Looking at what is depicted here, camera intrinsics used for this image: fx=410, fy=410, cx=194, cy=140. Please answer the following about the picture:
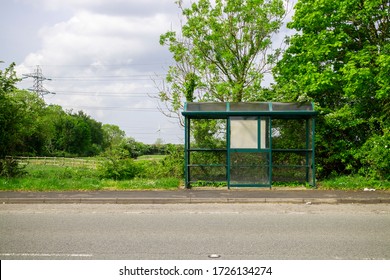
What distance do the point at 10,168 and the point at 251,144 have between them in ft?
30.8

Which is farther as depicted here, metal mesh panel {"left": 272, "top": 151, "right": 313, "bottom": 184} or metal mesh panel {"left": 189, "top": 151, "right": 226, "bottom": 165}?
metal mesh panel {"left": 189, "top": 151, "right": 226, "bottom": 165}

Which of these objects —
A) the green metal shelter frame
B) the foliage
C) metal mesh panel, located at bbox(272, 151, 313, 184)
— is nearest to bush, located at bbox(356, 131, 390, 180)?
metal mesh panel, located at bbox(272, 151, 313, 184)

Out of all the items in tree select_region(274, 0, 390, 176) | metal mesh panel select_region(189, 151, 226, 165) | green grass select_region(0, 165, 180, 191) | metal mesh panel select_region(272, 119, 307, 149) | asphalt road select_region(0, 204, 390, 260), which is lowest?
asphalt road select_region(0, 204, 390, 260)

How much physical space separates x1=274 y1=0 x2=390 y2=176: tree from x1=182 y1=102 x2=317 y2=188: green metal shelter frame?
4.36 feet

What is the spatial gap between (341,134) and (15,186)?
1245cm

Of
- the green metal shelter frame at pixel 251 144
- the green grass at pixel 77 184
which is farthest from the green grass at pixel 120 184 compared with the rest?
the green metal shelter frame at pixel 251 144

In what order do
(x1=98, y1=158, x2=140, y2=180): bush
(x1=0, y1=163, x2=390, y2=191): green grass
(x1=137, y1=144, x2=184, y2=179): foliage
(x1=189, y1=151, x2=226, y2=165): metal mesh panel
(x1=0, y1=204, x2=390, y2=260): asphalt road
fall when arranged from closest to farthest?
(x1=0, y1=204, x2=390, y2=260): asphalt road
(x1=0, y1=163, x2=390, y2=191): green grass
(x1=189, y1=151, x2=226, y2=165): metal mesh panel
(x1=98, y1=158, x2=140, y2=180): bush
(x1=137, y1=144, x2=184, y2=179): foliage

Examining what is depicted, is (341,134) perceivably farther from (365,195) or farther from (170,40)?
(170,40)

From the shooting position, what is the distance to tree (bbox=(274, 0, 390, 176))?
15695mm

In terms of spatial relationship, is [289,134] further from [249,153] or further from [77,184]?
[77,184]

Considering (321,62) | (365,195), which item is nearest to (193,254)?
(365,195)

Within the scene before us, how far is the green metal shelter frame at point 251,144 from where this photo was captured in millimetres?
14453

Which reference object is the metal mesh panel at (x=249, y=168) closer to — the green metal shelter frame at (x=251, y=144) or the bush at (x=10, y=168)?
the green metal shelter frame at (x=251, y=144)

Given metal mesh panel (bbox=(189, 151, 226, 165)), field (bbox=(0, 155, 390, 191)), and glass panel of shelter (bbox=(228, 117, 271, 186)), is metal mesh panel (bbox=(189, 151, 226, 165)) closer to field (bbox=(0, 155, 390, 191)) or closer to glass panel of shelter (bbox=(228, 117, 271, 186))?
glass panel of shelter (bbox=(228, 117, 271, 186))
